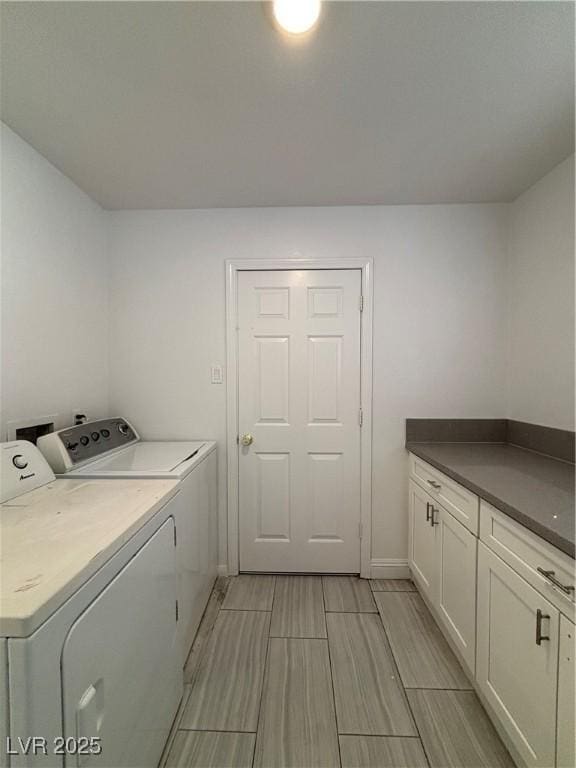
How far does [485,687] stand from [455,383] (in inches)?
59.0

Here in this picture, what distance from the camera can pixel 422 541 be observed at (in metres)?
1.84

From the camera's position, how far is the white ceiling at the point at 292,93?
0.99 meters

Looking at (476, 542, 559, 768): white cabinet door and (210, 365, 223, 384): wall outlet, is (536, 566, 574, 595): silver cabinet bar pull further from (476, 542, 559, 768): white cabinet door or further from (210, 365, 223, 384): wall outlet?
(210, 365, 223, 384): wall outlet

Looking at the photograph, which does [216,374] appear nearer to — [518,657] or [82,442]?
[82,442]

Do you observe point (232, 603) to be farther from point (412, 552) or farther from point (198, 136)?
point (198, 136)

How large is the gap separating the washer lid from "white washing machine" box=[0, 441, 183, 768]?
15 centimetres

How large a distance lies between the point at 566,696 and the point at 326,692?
0.89 metres

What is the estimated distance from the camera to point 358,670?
1.45 meters

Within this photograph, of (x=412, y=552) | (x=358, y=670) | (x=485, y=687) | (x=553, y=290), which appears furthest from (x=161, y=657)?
(x=553, y=290)

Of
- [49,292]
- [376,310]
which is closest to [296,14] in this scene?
[376,310]

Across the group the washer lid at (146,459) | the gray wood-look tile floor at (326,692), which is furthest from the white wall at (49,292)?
the gray wood-look tile floor at (326,692)

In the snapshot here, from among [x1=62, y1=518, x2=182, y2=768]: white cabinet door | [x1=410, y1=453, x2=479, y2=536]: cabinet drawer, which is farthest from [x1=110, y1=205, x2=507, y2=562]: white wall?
[x1=62, y1=518, x2=182, y2=768]: white cabinet door

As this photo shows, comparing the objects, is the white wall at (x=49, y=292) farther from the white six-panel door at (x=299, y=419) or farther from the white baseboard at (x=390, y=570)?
the white baseboard at (x=390, y=570)

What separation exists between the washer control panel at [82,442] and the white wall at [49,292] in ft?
0.53
